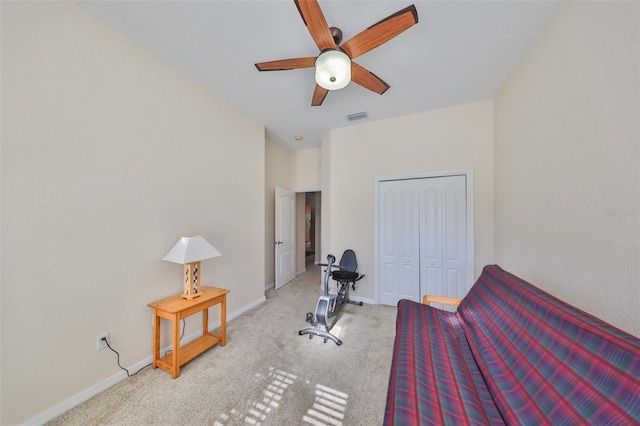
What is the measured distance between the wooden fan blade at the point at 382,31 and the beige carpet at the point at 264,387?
2.53m

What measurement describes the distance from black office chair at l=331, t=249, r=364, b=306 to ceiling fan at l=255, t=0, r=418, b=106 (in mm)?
2337

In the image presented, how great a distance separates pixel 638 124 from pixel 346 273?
2.80 m

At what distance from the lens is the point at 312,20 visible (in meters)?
1.35

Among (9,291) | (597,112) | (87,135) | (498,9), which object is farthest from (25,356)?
(498,9)

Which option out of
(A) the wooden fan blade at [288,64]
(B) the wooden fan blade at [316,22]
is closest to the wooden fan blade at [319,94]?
(A) the wooden fan blade at [288,64]

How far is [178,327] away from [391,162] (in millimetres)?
3203

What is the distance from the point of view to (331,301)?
265 cm

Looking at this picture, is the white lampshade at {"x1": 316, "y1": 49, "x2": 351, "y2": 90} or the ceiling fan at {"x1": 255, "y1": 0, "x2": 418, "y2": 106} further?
the white lampshade at {"x1": 316, "y1": 49, "x2": 351, "y2": 90}

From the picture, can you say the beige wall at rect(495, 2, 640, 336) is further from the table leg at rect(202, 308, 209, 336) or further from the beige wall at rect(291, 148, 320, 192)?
the beige wall at rect(291, 148, 320, 192)

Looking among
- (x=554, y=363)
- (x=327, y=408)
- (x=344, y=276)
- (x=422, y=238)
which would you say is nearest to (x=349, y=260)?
(x=344, y=276)

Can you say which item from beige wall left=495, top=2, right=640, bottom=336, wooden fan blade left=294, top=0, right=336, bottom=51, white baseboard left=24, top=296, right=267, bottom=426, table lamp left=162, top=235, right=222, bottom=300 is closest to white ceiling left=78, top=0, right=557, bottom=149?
wooden fan blade left=294, top=0, right=336, bottom=51

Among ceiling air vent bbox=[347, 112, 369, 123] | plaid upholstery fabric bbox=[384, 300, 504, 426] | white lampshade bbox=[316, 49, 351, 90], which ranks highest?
ceiling air vent bbox=[347, 112, 369, 123]

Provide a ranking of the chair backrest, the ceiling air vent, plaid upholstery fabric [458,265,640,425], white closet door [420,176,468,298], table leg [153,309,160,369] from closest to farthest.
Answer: plaid upholstery fabric [458,265,640,425] < table leg [153,309,160,369] < white closet door [420,176,468,298] < the ceiling air vent < the chair backrest

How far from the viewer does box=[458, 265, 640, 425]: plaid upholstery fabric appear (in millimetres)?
722
